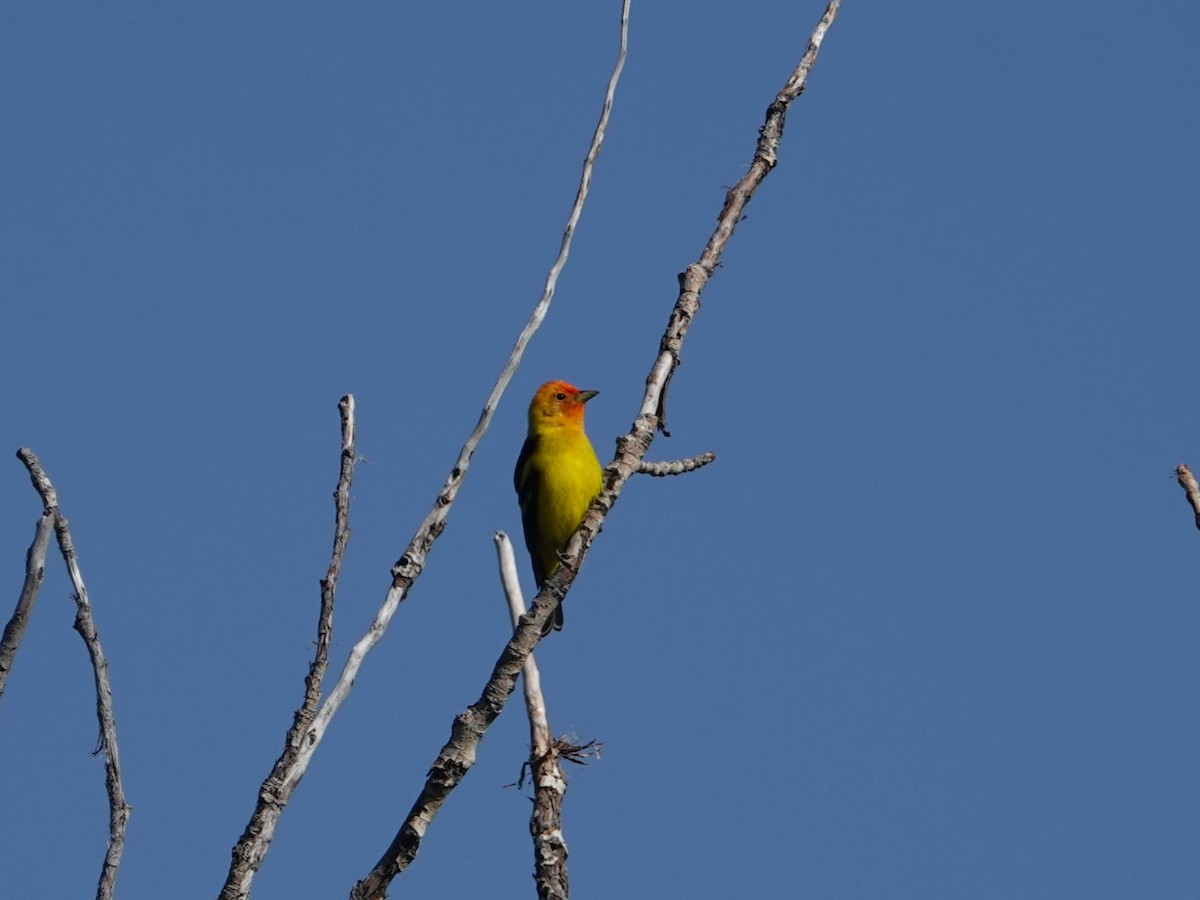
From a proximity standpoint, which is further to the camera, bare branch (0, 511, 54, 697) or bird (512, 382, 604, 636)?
bird (512, 382, 604, 636)

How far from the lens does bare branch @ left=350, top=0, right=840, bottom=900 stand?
4.64 m

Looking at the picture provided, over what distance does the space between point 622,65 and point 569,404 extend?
727 centimetres

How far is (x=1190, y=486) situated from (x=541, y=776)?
2712 millimetres

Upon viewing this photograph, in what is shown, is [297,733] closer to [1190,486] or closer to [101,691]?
[101,691]

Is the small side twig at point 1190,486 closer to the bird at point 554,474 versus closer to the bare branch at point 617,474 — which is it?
the bare branch at point 617,474

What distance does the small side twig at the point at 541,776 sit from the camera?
18.0ft

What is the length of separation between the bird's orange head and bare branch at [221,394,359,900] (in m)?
6.74

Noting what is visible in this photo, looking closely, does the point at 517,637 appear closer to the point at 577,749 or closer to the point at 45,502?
the point at 577,749

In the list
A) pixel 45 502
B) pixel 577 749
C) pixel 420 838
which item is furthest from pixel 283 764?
pixel 577 749

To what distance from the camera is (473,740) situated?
470 centimetres

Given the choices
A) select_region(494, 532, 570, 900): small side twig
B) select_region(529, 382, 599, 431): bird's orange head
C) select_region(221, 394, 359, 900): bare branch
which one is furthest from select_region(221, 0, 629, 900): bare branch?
select_region(529, 382, 599, 431): bird's orange head

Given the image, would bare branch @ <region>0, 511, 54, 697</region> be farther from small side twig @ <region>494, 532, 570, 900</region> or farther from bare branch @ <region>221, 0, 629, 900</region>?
small side twig @ <region>494, 532, 570, 900</region>

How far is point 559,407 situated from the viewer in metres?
12.1

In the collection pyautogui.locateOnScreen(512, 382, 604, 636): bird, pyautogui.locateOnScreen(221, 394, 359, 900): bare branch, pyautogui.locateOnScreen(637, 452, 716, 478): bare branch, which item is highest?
pyautogui.locateOnScreen(512, 382, 604, 636): bird
